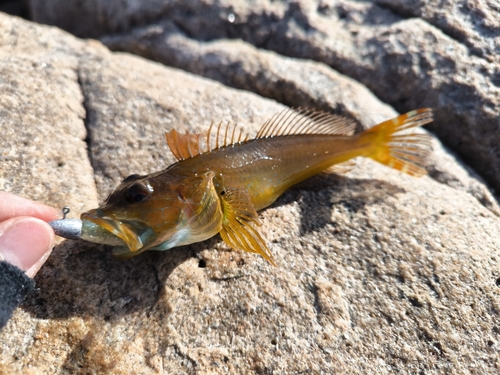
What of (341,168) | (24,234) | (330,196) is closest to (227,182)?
(330,196)

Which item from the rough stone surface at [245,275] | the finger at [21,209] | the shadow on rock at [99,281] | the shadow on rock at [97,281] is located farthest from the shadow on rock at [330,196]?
the finger at [21,209]

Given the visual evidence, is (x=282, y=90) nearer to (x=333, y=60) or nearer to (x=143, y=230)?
(x=333, y=60)

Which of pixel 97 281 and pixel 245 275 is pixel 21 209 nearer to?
pixel 97 281

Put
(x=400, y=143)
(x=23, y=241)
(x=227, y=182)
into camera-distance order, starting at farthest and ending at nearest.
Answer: (x=400, y=143) < (x=227, y=182) < (x=23, y=241)

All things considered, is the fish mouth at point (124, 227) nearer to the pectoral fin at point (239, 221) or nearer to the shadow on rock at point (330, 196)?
the pectoral fin at point (239, 221)

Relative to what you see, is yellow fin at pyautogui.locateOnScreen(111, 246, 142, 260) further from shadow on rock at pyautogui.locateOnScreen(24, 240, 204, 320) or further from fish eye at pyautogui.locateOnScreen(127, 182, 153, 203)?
fish eye at pyautogui.locateOnScreen(127, 182, 153, 203)

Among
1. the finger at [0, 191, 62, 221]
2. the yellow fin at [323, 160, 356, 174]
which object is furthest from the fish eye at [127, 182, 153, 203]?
the yellow fin at [323, 160, 356, 174]
